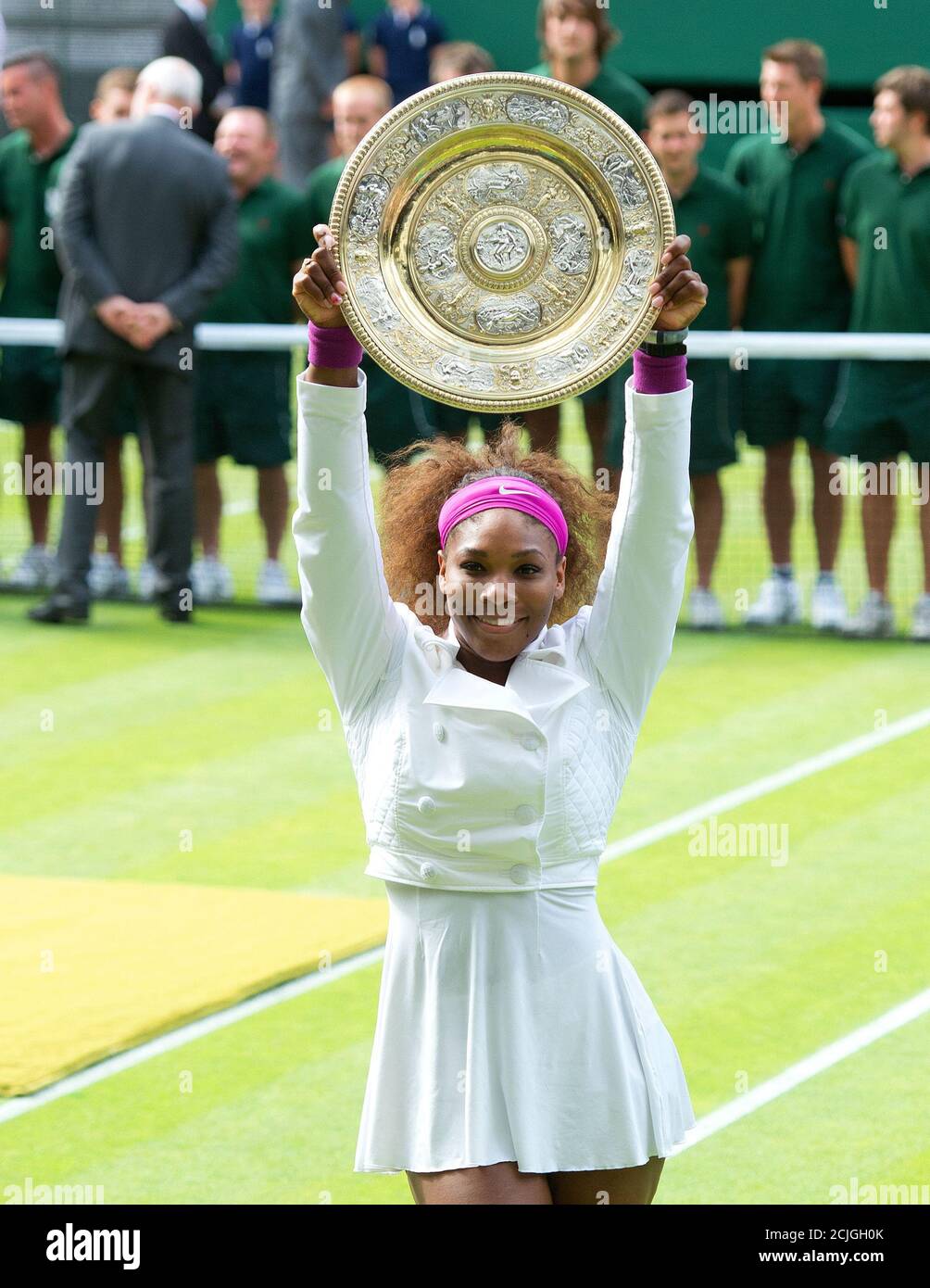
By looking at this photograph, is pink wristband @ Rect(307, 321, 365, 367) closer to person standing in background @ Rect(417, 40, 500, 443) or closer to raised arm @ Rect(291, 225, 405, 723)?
raised arm @ Rect(291, 225, 405, 723)

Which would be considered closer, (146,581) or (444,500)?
(444,500)

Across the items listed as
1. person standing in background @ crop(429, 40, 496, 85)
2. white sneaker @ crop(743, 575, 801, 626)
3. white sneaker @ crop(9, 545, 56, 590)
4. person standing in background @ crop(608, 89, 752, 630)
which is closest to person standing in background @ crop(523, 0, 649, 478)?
person standing in background @ crop(608, 89, 752, 630)

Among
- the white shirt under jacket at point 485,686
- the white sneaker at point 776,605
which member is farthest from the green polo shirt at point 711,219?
the white shirt under jacket at point 485,686

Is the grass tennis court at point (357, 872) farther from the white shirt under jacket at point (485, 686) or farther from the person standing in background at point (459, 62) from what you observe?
the person standing in background at point (459, 62)

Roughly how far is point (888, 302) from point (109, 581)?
4.91 meters

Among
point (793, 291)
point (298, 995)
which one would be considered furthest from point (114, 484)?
point (298, 995)

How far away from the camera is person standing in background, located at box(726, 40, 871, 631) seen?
12.4 metres

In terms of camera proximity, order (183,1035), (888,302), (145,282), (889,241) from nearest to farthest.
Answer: (183,1035) → (889,241) → (888,302) → (145,282)

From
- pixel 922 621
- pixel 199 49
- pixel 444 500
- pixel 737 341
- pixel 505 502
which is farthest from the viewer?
pixel 199 49

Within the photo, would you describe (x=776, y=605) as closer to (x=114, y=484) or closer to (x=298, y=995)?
(x=114, y=484)

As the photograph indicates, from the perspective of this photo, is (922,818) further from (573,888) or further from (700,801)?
(573,888)

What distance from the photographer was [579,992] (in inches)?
165

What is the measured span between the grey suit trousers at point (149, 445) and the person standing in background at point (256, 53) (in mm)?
8377

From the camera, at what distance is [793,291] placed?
492 inches
